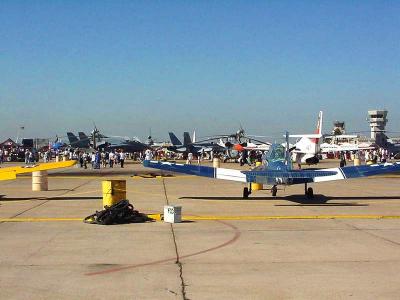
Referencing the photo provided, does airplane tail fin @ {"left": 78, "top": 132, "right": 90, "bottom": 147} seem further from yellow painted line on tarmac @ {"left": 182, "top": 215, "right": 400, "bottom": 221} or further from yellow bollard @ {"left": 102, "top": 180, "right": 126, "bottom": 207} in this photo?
yellow painted line on tarmac @ {"left": 182, "top": 215, "right": 400, "bottom": 221}

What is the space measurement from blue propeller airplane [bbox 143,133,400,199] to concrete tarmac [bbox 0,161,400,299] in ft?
5.36

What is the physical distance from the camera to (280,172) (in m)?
18.7

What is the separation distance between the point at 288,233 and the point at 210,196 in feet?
33.3

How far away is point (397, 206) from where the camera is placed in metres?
18.1

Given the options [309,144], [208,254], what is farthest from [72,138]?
[208,254]

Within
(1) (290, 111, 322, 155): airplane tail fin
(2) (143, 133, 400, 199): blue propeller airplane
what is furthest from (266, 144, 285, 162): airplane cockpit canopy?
(1) (290, 111, 322, 155): airplane tail fin

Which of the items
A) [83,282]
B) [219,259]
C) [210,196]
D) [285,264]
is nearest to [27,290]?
[83,282]

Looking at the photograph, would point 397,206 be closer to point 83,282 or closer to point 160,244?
point 160,244

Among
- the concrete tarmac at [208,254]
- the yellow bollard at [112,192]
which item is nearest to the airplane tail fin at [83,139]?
the concrete tarmac at [208,254]

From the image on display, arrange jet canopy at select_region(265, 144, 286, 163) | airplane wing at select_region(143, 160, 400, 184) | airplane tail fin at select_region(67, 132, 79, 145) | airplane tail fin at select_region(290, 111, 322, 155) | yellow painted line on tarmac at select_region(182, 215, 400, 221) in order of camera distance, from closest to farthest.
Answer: yellow painted line on tarmac at select_region(182, 215, 400, 221)
airplane wing at select_region(143, 160, 400, 184)
jet canopy at select_region(265, 144, 286, 163)
airplane tail fin at select_region(290, 111, 322, 155)
airplane tail fin at select_region(67, 132, 79, 145)

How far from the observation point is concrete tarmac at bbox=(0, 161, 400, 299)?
7227mm

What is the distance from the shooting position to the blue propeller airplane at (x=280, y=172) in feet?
61.2

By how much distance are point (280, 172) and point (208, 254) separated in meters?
9.44

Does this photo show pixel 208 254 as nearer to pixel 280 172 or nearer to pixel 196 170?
pixel 280 172
